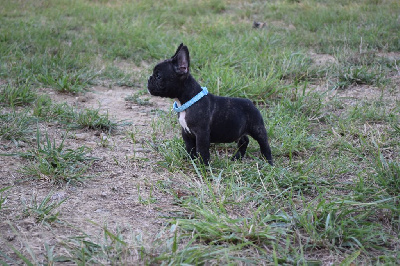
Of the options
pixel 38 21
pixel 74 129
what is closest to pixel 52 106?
pixel 74 129

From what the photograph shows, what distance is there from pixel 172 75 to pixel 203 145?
68 cm

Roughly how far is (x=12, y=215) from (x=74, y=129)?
6.34 feet

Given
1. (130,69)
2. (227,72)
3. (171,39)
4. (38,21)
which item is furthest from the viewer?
(38,21)

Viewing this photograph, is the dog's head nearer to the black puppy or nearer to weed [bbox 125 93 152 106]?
the black puppy

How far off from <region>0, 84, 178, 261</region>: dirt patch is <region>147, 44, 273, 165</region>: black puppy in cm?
47

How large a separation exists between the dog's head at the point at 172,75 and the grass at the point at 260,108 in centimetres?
59

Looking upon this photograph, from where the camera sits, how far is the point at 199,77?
6047mm

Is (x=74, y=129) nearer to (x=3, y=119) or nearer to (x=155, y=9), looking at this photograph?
(x=3, y=119)

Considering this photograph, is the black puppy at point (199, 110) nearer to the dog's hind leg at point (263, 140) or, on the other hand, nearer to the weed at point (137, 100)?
the dog's hind leg at point (263, 140)

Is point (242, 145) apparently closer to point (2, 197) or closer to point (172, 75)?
point (172, 75)

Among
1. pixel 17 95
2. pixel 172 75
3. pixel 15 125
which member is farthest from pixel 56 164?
pixel 17 95

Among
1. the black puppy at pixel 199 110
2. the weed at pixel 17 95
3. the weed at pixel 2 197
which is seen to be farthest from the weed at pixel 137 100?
the weed at pixel 2 197

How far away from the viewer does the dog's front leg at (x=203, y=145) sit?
146 inches

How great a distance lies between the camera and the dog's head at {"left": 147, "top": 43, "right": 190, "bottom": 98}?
12.2 feet
